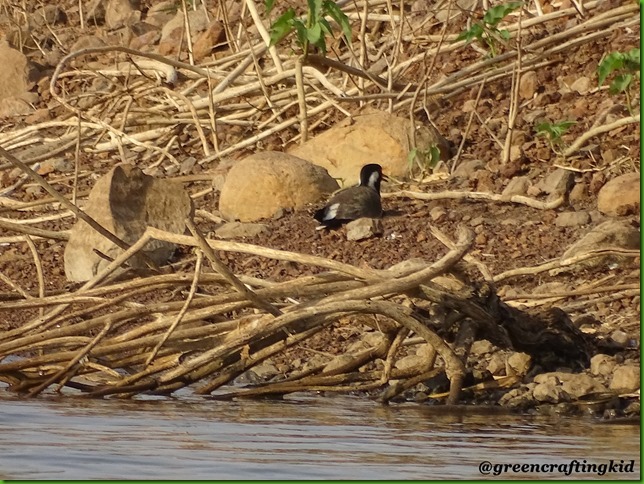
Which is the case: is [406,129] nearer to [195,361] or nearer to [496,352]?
[496,352]

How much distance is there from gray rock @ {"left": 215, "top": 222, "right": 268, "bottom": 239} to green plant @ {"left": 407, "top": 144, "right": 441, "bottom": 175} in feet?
3.80

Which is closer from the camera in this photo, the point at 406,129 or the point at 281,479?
the point at 281,479

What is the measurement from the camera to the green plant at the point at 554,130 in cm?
868

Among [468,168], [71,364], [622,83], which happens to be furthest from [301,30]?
[71,364]

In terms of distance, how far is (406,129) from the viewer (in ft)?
31.2

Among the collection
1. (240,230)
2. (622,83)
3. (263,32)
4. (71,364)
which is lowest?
(240,230)

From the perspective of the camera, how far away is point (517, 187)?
842cm

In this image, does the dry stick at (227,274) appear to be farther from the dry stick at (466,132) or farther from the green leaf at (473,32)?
the green leaf at (473,32)

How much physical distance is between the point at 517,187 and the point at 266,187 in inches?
63.8

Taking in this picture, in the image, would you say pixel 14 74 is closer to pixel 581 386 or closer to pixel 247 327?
pixel 247 327

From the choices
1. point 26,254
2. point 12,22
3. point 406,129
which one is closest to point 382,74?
point 406,129

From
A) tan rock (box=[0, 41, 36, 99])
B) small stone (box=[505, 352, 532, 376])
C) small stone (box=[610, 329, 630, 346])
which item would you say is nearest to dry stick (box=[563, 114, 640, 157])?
small stone (box=[610, 329, 630, 346])

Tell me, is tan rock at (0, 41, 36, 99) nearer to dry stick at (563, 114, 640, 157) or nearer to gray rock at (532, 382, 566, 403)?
dry stick at (563, 114, 640, 157)

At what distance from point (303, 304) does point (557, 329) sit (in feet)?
3.93
